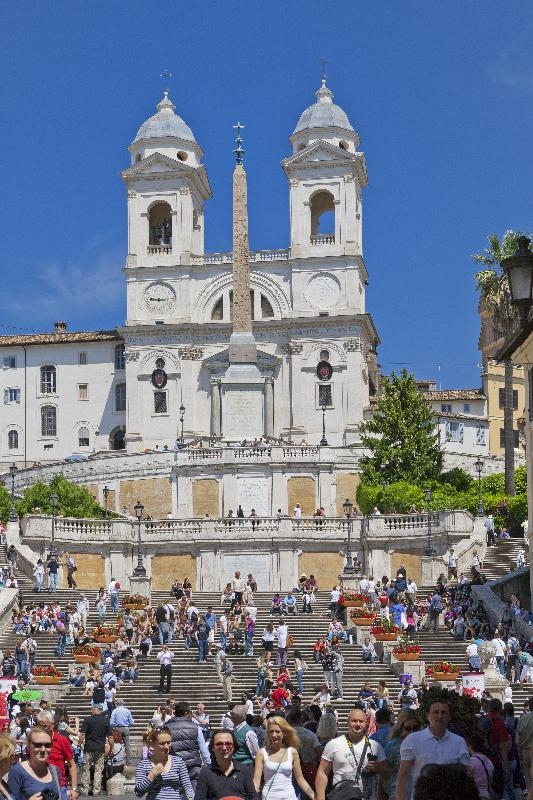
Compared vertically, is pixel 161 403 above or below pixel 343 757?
above

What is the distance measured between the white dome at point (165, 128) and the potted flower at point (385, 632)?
2478 inches

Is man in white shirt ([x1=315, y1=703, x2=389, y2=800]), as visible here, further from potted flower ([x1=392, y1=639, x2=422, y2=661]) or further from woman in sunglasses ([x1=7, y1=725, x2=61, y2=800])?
potted flower ([x1=392, y1=639, x2=422, y2=661])

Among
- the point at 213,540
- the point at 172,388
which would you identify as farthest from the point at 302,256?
the point at 213,540

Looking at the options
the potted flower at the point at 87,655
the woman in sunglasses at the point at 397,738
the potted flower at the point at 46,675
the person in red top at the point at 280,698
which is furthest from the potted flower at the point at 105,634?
the woman in sunglasses at the point at 397,738

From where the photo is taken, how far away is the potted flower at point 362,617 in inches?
1821

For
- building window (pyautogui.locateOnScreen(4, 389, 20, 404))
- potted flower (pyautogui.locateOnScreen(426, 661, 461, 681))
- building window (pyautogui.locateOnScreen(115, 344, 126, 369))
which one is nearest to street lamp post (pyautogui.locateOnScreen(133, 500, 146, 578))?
potted flower (pyautogui.locateOnScreen(426, 661, 461, 681))

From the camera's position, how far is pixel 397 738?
16.0m

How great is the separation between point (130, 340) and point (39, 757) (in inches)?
3401

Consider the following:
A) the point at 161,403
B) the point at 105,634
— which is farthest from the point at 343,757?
the point at 161,403

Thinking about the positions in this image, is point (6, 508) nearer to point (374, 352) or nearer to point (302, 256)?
point (302, 256)

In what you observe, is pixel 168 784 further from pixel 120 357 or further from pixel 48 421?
pixel 48 421

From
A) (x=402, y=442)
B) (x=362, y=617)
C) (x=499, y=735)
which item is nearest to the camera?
(x=499, y=735)

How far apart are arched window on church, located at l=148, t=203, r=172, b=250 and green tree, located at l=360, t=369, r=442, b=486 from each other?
27.3 metres

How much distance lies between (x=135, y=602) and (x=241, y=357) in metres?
43.5
